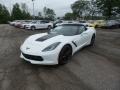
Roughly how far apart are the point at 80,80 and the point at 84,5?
60.2m

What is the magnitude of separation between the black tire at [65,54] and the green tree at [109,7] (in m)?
38.4

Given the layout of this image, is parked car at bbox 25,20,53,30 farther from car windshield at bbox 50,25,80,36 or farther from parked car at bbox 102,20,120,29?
car windshield at bbox 50,25,80,36

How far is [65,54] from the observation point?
16.9 feet

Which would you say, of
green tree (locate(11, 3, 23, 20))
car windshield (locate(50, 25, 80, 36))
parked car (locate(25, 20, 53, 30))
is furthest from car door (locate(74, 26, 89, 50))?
green tree (locate(11, 3, 23, 20))

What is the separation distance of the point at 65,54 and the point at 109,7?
39.1m

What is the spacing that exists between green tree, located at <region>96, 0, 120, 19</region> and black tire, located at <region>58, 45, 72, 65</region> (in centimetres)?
3843

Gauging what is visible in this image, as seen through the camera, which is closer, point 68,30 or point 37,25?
point 68,30

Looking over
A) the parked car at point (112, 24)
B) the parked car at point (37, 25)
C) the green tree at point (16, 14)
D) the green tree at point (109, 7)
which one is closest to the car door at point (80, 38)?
the parked car at point (37, 25)

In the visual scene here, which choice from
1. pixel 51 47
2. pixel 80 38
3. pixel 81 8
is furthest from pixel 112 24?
pixel 81 8

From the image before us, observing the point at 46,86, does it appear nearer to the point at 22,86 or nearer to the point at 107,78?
the point at 22,86

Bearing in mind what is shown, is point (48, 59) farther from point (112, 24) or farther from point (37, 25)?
point (112, 24)

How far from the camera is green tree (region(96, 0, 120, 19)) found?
3973 cm

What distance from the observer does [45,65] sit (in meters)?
5.08

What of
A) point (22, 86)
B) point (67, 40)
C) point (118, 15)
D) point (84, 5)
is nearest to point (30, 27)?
point (67, 40)
